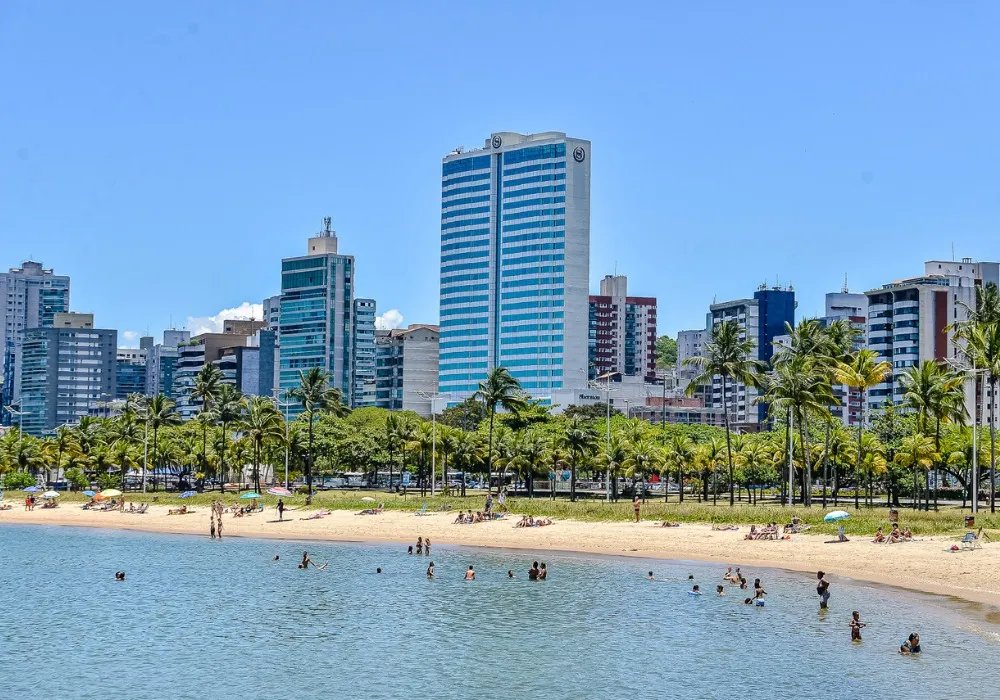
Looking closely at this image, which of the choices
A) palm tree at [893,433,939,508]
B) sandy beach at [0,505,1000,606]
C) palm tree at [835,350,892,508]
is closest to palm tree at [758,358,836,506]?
palm tree at [835,350,892,508]

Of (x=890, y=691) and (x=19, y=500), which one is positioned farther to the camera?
(x=19, y=500)

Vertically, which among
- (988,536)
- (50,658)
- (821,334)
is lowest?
(50,658)

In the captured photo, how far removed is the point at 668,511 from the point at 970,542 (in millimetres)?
26705

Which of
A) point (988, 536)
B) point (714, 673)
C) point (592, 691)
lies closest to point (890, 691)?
point (714, 673)

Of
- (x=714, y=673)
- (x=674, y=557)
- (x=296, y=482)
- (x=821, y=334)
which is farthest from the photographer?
(x=296, y=482)

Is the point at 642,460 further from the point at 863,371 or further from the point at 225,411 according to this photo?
the point at 225,411

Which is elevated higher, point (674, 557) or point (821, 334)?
point (821, 334)

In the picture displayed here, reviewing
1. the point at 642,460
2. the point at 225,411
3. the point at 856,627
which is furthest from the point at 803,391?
the point at 225,411

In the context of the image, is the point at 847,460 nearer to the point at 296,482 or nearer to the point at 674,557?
the point at 674,557

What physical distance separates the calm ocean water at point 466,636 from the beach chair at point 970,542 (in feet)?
31.3

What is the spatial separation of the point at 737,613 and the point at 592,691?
16.8 metres

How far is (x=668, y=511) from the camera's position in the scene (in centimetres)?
8894

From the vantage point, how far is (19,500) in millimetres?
129750

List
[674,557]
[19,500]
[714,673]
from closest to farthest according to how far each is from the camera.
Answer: [714,673] → [674,557] → [19,500]
